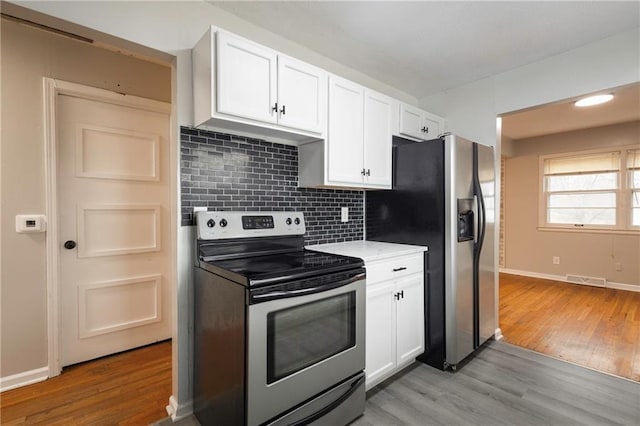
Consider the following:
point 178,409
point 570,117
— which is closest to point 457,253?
point 178,409

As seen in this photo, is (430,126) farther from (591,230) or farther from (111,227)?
(591,230)

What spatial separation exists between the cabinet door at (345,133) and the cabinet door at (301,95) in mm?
106

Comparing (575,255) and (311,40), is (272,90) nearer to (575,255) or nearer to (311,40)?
(311,40)

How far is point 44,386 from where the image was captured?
209 cm

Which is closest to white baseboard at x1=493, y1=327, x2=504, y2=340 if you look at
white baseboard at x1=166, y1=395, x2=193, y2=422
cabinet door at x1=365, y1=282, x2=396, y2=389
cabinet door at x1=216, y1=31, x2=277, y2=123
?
cabinet door at x1=365, y1=282, x2=396, y2=389

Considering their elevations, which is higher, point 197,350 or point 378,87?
point 378,87

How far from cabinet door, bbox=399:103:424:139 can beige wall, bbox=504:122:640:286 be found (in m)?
3.75

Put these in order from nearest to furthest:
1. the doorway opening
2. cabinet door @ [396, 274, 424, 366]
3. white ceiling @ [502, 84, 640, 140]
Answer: cabinet door @ [396, 274, 424, 366]
the doorway opening
white ceiling @ [502, 84, 640, 140]

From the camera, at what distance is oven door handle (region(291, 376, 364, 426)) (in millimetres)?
1476

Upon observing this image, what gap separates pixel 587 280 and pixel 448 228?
14.0 ft

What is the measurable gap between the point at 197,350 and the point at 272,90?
1579mm

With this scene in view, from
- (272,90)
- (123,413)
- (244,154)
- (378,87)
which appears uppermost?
(378,87)

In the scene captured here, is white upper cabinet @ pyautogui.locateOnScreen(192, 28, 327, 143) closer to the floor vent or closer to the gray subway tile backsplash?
the gray subway tile backsplash

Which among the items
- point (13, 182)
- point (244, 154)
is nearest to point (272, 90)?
point (244, 154)
